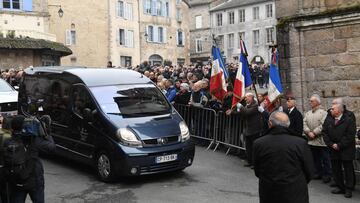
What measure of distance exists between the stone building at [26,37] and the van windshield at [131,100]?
71.1ft

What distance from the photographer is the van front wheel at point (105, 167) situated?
909cm

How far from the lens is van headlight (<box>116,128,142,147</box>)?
8.91 m

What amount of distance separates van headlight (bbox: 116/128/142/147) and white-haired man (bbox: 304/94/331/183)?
3.37 meters

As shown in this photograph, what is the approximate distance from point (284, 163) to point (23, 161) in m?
3.19

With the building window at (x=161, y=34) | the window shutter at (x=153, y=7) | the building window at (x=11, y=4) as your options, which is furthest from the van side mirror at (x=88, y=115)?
the building window at (x=161, y=34)

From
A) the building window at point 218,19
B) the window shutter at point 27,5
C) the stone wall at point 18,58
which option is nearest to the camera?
the stone wall at point 18,58

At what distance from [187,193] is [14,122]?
11.8ft

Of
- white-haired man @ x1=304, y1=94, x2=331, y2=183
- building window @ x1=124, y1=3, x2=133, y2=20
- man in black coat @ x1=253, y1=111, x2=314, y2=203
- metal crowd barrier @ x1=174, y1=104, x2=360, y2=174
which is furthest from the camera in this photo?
building window @ x1=124, y1=3, x2=133, y2=20

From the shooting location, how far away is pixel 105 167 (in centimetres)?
927

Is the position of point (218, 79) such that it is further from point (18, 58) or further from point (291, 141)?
point (18, 58)

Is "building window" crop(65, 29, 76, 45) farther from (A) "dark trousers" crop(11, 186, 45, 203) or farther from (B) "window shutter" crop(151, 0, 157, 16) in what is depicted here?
(A) "dark trousers" crop(11, 186, 45, 203)

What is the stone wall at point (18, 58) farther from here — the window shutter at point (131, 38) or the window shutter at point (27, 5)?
the window shutter at point (131, 38)

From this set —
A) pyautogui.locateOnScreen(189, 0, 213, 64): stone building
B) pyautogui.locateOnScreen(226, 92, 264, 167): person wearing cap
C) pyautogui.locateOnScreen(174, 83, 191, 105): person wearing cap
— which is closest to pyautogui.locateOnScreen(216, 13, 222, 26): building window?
pyautogui.locateOnScreen(189, 0, 213, 64): stone building

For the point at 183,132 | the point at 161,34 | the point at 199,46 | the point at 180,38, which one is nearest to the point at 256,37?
the point at 199,46
